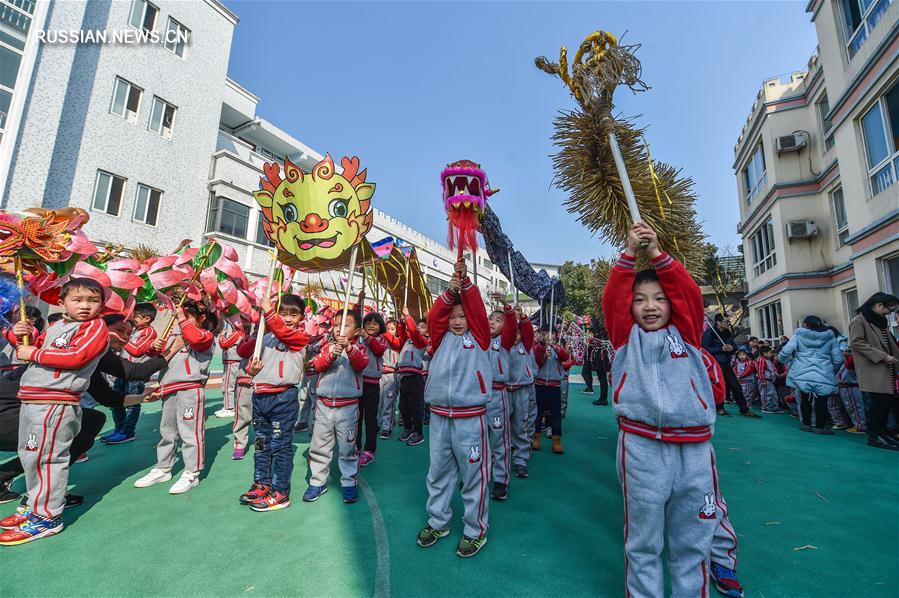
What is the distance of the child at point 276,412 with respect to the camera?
12.1 feet

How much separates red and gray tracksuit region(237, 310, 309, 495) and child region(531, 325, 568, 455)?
132 inches

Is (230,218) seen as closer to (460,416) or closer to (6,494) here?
(6,494)

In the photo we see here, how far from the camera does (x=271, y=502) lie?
11.8 ft

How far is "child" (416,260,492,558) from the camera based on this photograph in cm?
300

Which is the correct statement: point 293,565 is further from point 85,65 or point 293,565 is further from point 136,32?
point 136,32

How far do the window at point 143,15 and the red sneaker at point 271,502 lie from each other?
17.6 m

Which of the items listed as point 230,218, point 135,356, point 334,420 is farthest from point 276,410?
point 230,218

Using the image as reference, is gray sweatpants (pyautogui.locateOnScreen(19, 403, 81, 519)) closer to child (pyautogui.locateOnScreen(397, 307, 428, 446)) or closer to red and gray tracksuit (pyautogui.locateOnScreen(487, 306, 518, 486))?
red and gray tracksuit (pyautogui.locateOnScreen(487, 306, 518, 486))

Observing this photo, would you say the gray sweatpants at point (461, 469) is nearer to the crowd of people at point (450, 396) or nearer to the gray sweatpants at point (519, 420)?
the crowd of people at point (450, 396)

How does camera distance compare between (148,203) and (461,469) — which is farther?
(148,203)

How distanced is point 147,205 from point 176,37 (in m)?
6.93

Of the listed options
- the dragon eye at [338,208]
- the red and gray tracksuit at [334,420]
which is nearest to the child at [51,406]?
the red and gray tracksuit at [334,420]

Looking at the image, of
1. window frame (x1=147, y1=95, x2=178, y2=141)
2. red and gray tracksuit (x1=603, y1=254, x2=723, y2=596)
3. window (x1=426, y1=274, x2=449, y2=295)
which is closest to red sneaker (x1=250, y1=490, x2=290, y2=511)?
red and gray tracksuit (x1=603, y1=254, x2=723, y2=596)

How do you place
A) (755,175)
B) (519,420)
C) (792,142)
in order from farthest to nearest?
(755,175) < (792,142) < (519,420)
